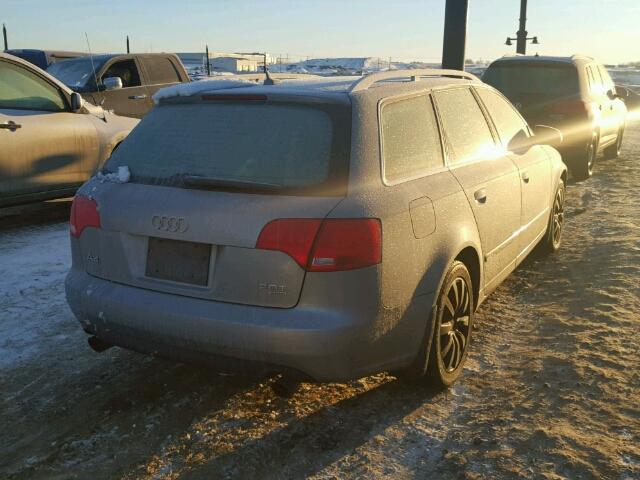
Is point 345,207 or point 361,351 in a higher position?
point 345,207

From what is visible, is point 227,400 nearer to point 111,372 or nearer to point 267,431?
point 267,431

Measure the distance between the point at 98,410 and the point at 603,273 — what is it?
424 centimetres

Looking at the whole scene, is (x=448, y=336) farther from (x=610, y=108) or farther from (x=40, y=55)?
(x=40, y=55)

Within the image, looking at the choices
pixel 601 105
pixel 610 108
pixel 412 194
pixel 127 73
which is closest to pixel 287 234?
pixel 412 194

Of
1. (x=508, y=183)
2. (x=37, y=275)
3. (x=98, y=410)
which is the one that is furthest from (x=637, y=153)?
(x=98, y=410)

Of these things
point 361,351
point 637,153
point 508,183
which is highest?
point 508,183

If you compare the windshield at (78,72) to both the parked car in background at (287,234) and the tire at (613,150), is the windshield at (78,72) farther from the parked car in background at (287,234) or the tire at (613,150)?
the tire at (613,150)

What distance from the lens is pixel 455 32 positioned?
9.17 metres

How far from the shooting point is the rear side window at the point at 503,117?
15.4 ft

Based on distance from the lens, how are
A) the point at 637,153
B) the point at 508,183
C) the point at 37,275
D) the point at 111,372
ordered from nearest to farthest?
the point at 111,372 → the point at 508,183 → the point at 37,275 → the point at 637,153

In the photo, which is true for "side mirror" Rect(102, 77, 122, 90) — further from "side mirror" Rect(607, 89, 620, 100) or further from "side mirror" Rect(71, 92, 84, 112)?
"side mirror" Rect(607, 89, 620, 100)

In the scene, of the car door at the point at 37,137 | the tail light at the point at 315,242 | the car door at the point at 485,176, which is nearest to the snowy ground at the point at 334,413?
the car door at the point at 485,176

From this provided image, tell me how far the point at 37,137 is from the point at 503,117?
4.71 m

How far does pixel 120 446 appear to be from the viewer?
305cm
